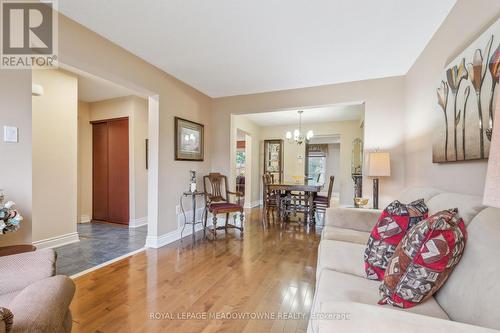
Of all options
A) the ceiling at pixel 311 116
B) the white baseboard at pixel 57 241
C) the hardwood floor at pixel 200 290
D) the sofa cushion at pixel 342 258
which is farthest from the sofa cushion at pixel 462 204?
the white baseboard at pixel 57 241

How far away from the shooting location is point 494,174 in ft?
1.77

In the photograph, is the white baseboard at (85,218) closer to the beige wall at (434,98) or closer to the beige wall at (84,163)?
the beige wall at (84,163)

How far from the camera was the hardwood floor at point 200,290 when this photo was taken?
1548 millimetres

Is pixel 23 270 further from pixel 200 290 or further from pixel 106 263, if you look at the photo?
pixel 106 263

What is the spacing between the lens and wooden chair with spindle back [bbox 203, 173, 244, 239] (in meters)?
3.41

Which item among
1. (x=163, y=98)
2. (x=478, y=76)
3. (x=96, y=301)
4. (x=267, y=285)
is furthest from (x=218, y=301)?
(x=163, y=98)

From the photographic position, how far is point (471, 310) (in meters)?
0.81

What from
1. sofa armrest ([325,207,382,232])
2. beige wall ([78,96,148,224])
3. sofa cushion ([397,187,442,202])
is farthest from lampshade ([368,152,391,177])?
beige wall ([78,96,148,224])

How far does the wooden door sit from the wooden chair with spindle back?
5.34 feet

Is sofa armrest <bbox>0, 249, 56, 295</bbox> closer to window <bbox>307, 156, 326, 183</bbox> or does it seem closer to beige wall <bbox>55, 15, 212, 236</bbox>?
beige wall <bbox>55, 15, 212, 236</bbox>

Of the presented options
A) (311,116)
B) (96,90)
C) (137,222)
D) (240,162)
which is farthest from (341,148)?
(96,90)

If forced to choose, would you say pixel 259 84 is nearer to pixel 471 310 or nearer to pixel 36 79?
pixel 36 79

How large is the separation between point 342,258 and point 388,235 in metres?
0.36

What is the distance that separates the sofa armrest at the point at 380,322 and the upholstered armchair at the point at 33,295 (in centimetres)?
94
